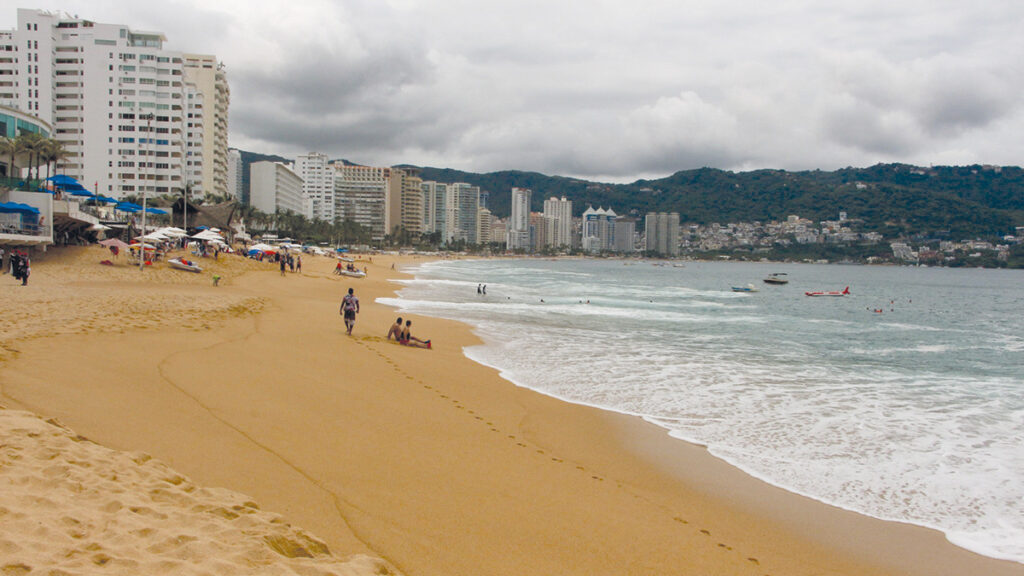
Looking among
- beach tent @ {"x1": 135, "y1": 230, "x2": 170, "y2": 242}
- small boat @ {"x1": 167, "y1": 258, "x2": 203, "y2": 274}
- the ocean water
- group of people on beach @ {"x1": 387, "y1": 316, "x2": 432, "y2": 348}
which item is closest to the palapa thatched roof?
beach tent @ {"x1": 135, "y1": 230, "x2": 170, "y2": 242}

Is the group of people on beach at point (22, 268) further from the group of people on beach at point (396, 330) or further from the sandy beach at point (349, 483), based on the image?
the group of people on beach at point (396, 330)

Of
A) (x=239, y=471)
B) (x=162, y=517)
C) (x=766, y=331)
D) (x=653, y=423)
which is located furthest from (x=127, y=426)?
(x=766, y=331)

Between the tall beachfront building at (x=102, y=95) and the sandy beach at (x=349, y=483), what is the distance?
82830 mm

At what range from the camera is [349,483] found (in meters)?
6.19

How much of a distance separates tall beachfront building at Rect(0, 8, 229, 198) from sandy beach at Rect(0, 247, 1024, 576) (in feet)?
272

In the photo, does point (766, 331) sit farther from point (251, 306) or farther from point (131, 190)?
point (131, 190)

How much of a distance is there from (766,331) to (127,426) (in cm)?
2574

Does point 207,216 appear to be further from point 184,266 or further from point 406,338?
point 406,338

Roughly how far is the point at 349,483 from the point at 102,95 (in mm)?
97263

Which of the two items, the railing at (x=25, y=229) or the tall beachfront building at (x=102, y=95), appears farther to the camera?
the tall beachfront building at (x=102, y=95)

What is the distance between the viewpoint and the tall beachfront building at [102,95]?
8019 cm

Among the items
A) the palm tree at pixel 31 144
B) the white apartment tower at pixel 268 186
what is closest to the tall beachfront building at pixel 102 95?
the palm tree at pixel 31 144

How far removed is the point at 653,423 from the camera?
1057 cm

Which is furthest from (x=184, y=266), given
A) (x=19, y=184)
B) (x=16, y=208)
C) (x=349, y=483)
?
(x=349, y=483)
